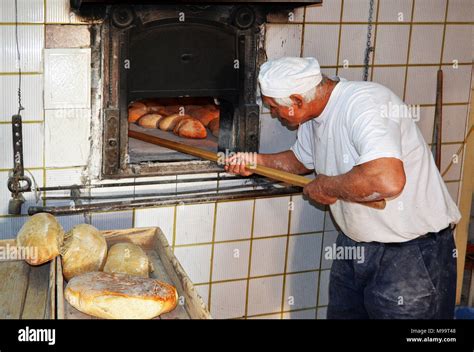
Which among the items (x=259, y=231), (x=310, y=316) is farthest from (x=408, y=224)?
(x=310, y=316)

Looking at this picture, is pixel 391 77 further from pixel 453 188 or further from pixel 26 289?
pixel 26 289

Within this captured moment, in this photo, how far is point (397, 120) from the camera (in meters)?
3.01

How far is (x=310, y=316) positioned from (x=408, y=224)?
116 cm

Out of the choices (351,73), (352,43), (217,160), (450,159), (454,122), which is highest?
(352,43)

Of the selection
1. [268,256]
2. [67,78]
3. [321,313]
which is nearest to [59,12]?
[67,78]

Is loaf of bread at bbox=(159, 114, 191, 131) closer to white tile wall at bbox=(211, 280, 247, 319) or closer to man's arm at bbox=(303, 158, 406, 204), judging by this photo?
white tile wall at bbox=(211, 280, 247, 319)

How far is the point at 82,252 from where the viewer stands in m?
2.81

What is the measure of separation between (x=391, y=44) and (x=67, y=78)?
5.58 ft

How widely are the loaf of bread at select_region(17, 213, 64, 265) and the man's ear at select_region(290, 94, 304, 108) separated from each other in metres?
1.10

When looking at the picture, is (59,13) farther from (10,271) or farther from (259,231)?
(259,231)

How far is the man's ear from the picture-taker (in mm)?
3066

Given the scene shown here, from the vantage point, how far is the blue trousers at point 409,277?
10.6 ft

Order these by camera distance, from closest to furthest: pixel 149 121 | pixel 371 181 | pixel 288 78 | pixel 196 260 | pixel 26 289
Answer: pixel 26 289, pixel 371 181, pixel 288 78, pixel 196 260, pixel 149 121

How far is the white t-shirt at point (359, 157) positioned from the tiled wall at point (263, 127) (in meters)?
0.53
